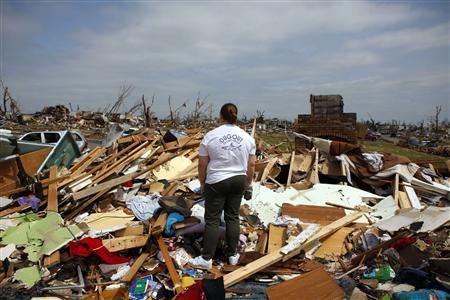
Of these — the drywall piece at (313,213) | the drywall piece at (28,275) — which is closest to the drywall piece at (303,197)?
the drywall piece at (313,213)

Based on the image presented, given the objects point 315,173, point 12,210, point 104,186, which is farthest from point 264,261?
point 12,210

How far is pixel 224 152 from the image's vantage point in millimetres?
3658

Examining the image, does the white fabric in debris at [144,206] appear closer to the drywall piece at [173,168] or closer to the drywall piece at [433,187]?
the drywall piece at [173,168]

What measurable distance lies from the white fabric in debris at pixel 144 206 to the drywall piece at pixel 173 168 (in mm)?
1346

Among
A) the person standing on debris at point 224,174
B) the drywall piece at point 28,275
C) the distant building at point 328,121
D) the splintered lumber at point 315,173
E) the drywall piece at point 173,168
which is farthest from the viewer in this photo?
the distant building at point 328,121

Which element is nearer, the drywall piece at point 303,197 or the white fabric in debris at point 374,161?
the drywall piece at point 303,197

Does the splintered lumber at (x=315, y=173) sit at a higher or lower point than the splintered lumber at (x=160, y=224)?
higher

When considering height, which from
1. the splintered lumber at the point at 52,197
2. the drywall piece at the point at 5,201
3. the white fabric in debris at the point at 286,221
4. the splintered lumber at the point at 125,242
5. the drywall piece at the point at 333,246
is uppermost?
the splintered lumber at the point at 52,197

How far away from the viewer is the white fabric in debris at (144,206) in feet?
15.8

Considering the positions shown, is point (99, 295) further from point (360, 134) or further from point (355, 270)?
point (360, 134)

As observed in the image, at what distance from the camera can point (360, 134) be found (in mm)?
8469

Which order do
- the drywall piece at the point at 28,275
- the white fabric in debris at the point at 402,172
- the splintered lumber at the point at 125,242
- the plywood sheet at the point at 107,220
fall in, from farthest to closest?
A: the white fabric in debris at the point at 402,172
the plywood sheet at the point at 107,220
the splintered lumber at the point at 125,242
the drywall piece at the point at 28,275

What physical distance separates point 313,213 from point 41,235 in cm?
384

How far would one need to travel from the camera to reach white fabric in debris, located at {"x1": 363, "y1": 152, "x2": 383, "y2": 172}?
6.77 metres
